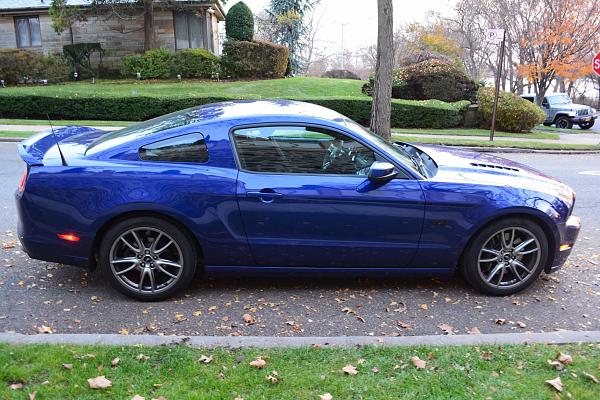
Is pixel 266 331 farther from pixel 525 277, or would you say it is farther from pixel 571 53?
pixel 571 53

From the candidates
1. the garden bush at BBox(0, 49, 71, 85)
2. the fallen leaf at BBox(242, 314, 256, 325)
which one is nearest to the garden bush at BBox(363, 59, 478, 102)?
the garden bush at BBox(0, 49, 71, 85)

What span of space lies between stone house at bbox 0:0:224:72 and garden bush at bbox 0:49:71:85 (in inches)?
102

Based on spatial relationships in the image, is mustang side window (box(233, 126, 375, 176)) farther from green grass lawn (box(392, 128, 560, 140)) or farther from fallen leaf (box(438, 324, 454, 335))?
green grass lawn (box(392, 128, 560, 140))

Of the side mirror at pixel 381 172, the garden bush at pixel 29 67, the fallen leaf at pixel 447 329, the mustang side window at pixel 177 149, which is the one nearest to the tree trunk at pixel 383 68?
the side mirror at pixel 381 172

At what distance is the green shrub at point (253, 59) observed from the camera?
80.8ft

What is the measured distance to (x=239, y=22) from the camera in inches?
959

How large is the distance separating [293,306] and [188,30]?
85.9ft

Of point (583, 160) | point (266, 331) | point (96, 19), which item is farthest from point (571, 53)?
point (266, 331)

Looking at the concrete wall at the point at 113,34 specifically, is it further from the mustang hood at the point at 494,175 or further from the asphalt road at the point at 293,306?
the mustang hood at the point at 494,175

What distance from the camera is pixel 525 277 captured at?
4164 mm

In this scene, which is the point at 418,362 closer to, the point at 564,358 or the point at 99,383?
the point at 564,358

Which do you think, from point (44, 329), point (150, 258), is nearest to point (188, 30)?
point (150, 258)

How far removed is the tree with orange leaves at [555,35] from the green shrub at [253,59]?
13.5 metres

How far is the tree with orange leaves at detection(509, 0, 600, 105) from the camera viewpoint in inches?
1000
